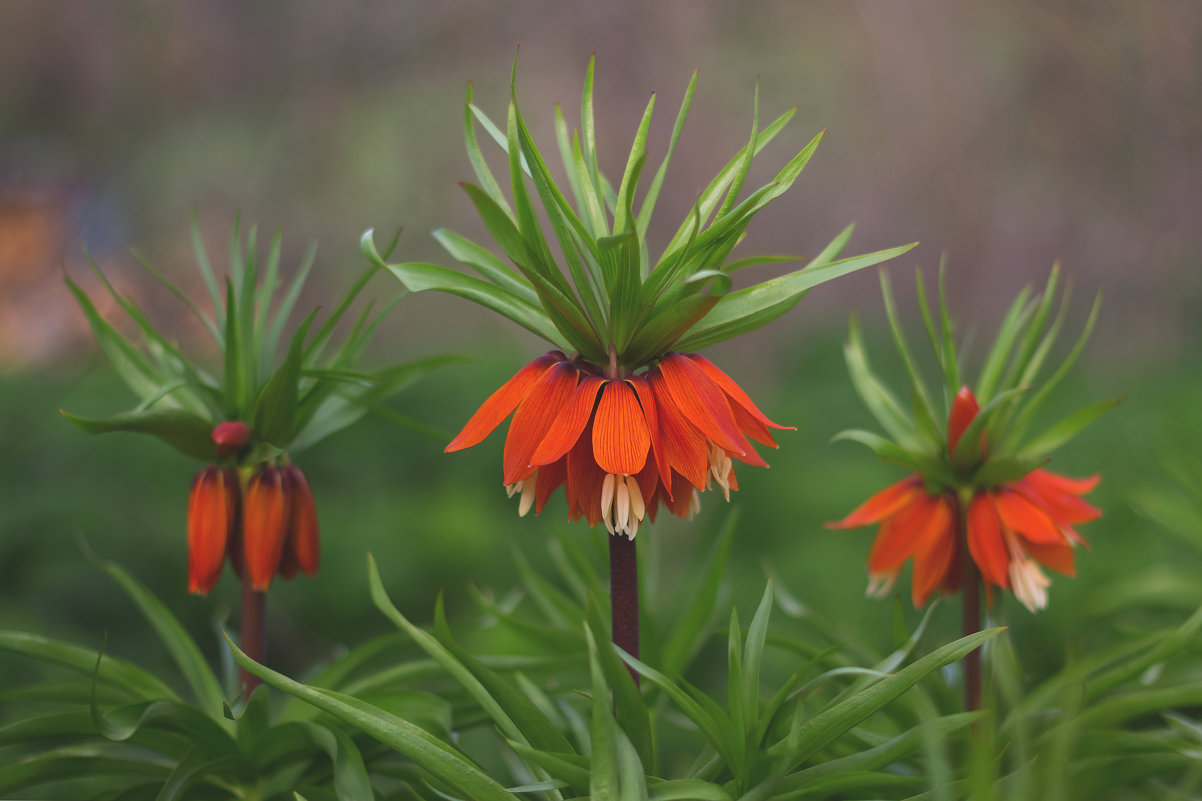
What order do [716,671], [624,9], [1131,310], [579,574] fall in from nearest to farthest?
Result: [579,574]
[716,671]
[624,9]
[1131,310]

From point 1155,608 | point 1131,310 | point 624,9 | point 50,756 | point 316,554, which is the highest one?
point 624,9

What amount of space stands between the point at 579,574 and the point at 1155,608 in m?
0.67

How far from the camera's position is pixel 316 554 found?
23.6 inches

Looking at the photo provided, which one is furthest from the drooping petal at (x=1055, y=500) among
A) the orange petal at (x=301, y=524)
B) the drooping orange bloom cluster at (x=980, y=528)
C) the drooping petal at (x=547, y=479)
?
the orange petal at (x=301, y=524)

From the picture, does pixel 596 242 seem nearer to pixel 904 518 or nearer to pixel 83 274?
pixel 904 518

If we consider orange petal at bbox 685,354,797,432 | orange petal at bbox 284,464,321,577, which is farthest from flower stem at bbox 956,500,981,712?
orange petal at bbox 284,464,321,577

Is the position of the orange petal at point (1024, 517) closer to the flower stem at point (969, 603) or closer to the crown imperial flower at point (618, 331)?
the flower stem at point (969, 603)

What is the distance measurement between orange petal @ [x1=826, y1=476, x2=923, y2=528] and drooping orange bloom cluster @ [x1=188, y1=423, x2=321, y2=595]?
37 centimetres

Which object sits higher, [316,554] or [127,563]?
[127,563]

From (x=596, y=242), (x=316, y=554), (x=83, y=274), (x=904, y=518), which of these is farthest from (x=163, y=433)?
(x=83, y=274)

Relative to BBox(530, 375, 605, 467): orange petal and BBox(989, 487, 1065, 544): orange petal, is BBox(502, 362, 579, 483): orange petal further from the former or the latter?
BBox(989, 487, 1065, 544): orange petal

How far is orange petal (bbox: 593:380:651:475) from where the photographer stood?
44 centimetres

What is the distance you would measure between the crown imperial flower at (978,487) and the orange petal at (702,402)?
0.12 m

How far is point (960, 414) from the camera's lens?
1.86ft
